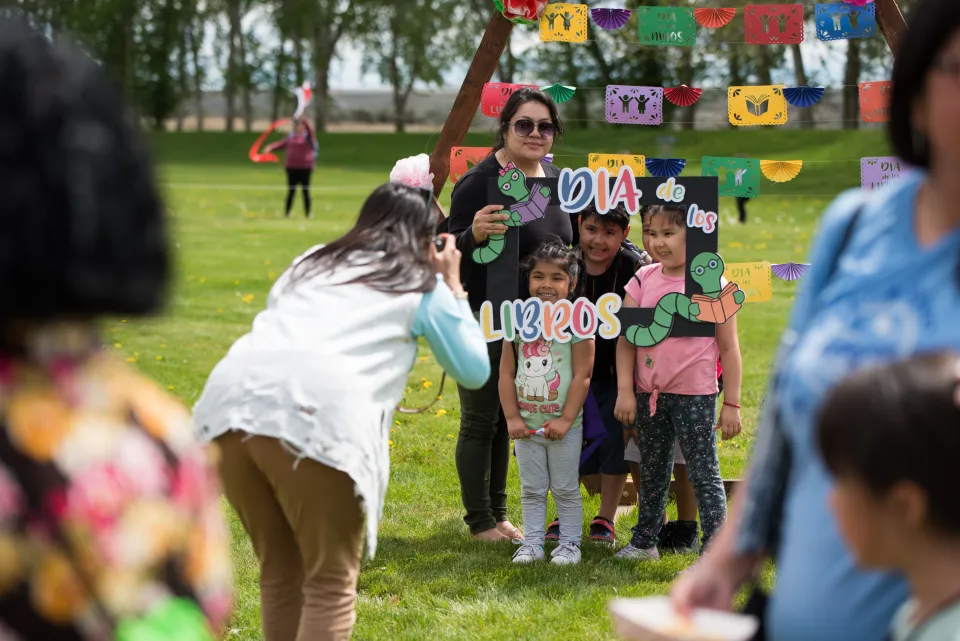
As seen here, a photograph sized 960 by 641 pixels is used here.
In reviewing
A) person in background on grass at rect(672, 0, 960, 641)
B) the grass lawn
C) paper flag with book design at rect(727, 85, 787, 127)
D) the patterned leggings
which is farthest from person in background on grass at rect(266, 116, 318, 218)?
person in background on grass at rect(672, 0, 960, 641)

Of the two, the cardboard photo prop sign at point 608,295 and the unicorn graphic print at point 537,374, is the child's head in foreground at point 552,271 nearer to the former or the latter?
the cardboard photo prop sign at point 608,295

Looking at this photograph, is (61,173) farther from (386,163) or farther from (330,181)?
(386,163)

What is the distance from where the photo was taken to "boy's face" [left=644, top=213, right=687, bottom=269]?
4.76 meters

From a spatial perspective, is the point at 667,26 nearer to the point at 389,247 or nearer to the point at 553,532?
the point at 553,532

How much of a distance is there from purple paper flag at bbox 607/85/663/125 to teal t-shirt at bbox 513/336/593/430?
3.71 ft

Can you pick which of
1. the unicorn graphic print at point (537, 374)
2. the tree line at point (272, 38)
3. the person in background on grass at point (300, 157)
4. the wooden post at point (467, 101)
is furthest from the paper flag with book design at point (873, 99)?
the tree line at point (272, 38)

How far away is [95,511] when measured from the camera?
4.63 ft

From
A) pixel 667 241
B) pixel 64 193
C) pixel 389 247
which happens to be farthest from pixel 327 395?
pixel 667 241

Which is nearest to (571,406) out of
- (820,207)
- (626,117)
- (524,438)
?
(524,438)

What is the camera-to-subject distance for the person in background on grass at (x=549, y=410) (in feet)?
15.8

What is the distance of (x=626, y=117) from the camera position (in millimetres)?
5316

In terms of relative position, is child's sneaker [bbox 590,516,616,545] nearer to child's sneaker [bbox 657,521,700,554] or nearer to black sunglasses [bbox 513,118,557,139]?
child's sneaker [bbox 657,521,700,554]

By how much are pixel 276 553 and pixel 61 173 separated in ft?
6.85

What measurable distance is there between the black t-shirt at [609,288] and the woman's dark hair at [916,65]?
3.11 meters
